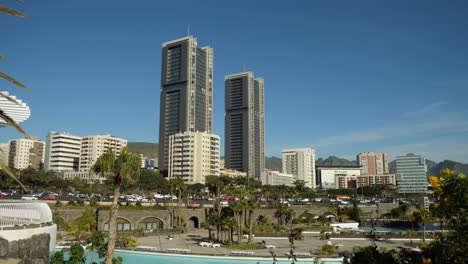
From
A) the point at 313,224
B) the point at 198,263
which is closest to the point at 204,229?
the point at 313,224

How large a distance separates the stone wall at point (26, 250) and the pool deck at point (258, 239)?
31676 millimetres

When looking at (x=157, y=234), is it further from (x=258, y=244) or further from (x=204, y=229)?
(x=258, y=244)

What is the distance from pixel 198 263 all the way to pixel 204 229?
36275mm

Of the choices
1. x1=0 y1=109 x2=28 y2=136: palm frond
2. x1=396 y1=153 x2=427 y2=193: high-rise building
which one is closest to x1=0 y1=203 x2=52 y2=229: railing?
x1=0 y1=109 x2=28 y2=136: palm frond

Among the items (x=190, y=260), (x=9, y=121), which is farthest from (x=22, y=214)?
(x=190, y=260)

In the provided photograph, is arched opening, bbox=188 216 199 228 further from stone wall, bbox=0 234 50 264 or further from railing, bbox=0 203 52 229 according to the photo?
stone wall, bbox=0 234 50 264

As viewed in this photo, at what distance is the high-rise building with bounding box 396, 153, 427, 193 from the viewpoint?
187 m

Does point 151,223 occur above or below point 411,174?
below

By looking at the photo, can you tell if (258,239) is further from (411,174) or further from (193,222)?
(411,174)

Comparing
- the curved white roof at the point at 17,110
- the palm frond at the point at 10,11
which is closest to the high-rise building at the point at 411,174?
the curved white roof at the point at 17,110

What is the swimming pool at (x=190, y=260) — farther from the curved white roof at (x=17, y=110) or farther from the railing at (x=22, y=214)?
the railing at (x=22, y=214)

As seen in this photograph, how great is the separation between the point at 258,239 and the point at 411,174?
15235 cm

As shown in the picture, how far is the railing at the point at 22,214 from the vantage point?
643 inches

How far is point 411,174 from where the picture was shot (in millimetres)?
192375
